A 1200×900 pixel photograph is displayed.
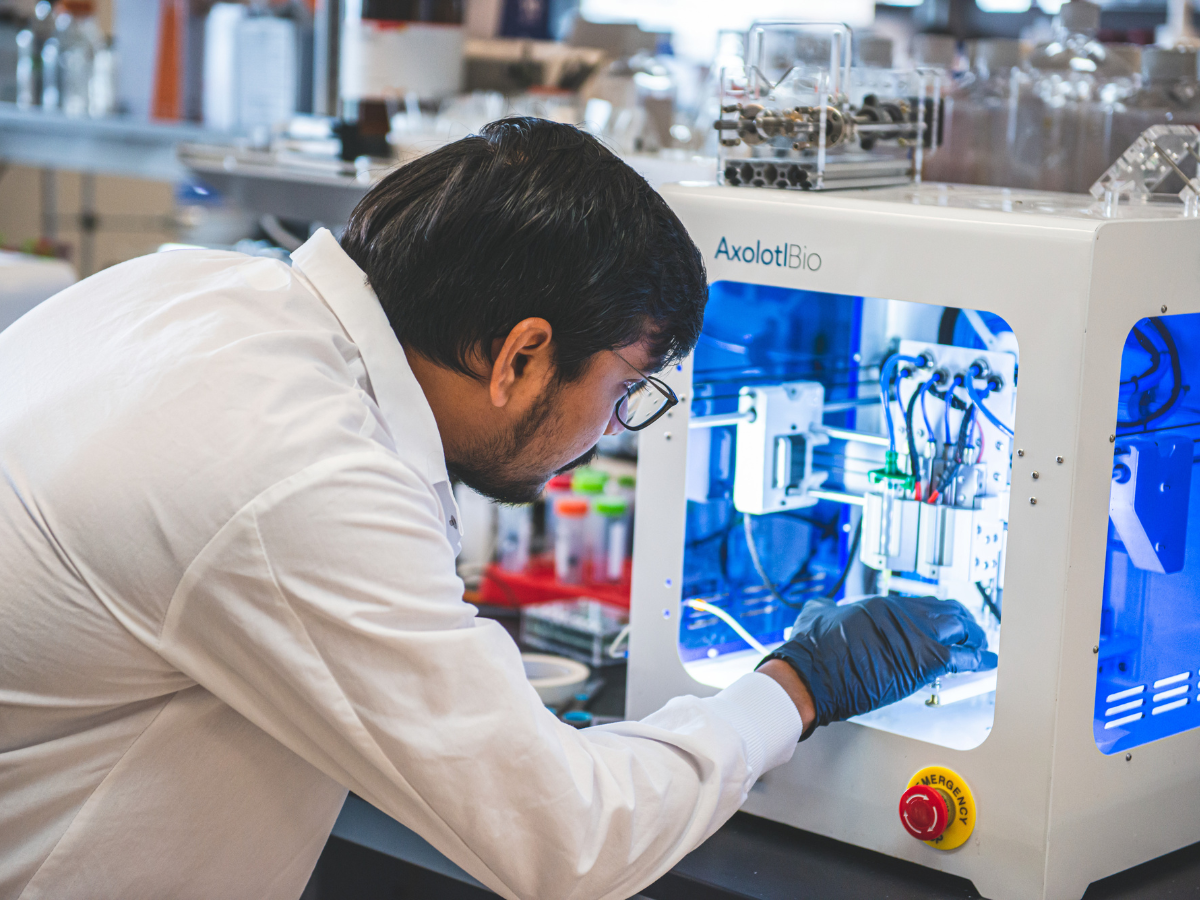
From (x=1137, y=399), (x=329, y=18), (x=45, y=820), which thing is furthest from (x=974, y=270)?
(x=329, y=18)

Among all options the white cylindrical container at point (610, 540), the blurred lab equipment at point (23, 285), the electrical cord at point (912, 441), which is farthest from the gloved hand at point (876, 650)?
the blurred lab equipment at point (23, 285)

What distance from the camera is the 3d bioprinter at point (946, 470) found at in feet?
3.12

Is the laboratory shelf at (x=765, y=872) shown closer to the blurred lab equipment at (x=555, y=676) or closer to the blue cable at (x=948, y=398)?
the blurred lab equipment at (x=555, y=676)

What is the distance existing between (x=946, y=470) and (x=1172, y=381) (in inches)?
7.9

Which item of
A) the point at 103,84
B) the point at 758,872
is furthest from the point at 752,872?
the point at 103,84

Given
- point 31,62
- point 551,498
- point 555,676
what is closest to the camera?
point 555,676

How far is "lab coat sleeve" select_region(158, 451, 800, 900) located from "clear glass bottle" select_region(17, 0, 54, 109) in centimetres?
241

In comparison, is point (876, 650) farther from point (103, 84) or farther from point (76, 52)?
point (76, 52)

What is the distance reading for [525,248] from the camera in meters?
0.92

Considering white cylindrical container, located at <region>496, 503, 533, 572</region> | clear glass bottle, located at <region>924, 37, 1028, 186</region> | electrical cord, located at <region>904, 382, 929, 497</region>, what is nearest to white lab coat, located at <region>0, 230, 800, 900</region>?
electrical cord, located at <region>904, 382, 929, 497</region>

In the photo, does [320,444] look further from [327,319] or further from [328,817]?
[328,817]

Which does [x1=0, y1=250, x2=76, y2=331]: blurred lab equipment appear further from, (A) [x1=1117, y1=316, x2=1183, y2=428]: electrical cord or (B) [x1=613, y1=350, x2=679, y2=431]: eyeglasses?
(A) [x1=1117, y1=316, x2=1183, y2=428]: electrical cord

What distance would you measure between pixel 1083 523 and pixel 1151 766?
245 millimetres

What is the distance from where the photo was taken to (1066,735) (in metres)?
0.97
